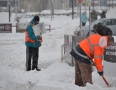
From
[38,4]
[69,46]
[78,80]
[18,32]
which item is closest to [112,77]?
[78,80]

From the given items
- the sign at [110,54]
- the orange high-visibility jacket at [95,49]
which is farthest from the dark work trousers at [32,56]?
the orange high-visibility jacket at [95,49]

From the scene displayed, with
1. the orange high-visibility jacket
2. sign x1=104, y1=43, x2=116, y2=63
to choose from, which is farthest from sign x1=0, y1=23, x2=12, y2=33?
the orange high-visibility jacket

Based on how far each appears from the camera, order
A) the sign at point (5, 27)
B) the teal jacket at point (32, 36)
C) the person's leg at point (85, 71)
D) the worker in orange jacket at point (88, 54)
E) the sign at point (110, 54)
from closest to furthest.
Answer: the worker in orange jacket at point (88, 54), the person's leg at point (85, 71), the sign at point (110, 54), the teal jacket at point (32, 36), the sign at point (5, 27)

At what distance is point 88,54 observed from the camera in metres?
6.64

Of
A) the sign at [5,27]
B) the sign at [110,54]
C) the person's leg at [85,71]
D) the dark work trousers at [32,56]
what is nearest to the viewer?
the person's leg at [85,71]

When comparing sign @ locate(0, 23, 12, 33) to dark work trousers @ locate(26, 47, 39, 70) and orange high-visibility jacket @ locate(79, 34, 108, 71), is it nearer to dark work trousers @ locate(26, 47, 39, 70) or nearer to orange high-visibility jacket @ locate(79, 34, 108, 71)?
→ dark work trousers @ locate(26, 47, 39, 70)

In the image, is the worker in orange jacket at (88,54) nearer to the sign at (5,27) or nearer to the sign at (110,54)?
the sign at (110,54)

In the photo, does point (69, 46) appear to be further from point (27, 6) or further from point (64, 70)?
point (27, 6)

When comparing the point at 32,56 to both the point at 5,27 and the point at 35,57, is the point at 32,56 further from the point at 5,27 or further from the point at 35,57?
the point at 5,27

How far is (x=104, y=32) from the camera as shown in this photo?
21.1ft

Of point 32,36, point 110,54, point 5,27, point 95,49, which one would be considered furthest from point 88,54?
point 5,27

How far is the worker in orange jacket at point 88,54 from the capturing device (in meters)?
6.30

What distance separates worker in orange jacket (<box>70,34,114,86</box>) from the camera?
6305 millimetres

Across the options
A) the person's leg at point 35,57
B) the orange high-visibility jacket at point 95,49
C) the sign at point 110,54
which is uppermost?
the orange high-visibility jacket at point 95,49
